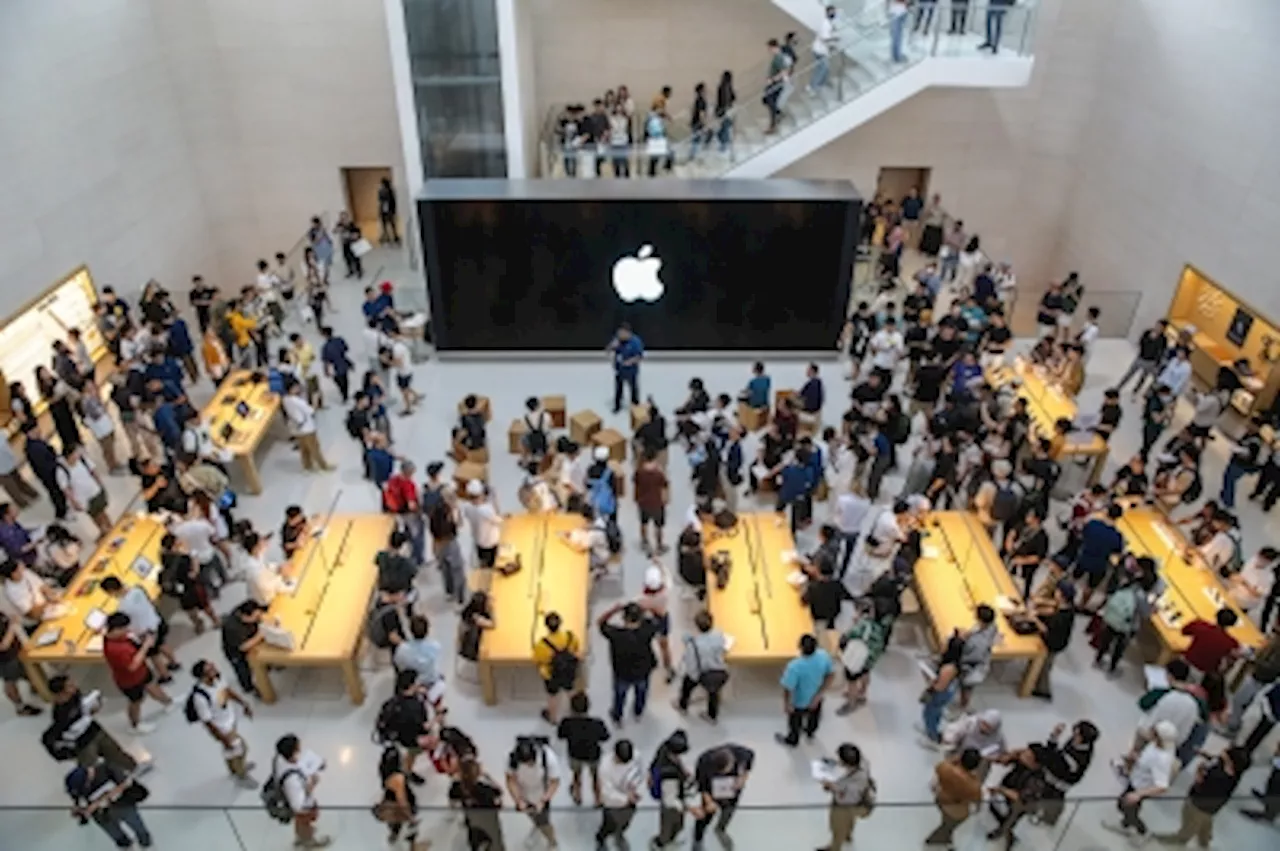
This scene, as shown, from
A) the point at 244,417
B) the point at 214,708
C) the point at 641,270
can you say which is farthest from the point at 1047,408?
the point at 244,417

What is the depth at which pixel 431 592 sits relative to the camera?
1011cm

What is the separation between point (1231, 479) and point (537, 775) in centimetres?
902

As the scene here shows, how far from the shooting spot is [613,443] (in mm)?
11656

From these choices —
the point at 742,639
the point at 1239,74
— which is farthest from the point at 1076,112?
the point at 742,639

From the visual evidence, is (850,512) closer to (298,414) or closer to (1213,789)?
(1213,789)

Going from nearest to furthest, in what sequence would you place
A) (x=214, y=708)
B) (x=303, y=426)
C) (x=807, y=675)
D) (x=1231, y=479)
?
(x=214, y=708)
(x=807, y=675)
(x=1231, y=479)
(x=303, y=426)

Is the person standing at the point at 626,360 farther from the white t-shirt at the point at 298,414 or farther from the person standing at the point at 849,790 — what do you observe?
the person standing at the point at 849,790

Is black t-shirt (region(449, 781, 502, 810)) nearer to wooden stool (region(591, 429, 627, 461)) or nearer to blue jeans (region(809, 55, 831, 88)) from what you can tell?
wooden stool (region(591, 429, 627, 461))

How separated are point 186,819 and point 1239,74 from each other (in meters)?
15.8

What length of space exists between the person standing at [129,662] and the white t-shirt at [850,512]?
6638mm

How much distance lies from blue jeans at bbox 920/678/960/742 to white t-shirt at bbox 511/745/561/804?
3400 mm

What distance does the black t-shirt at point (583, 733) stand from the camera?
22.5ft

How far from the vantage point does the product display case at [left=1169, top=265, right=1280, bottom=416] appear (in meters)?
13.2

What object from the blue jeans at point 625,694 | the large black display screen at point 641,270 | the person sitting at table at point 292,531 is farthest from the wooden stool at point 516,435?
the blue jeans at point 625,694
